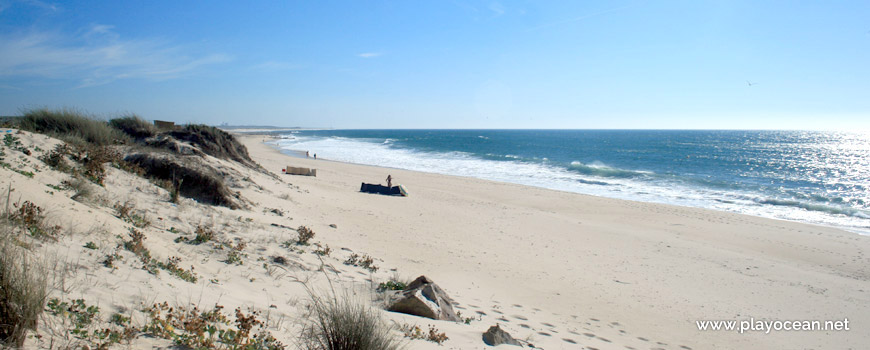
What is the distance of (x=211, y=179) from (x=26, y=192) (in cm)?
397

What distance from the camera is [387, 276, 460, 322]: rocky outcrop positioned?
5430mm

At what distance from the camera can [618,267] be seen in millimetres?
10438

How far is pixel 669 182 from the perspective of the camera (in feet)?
104

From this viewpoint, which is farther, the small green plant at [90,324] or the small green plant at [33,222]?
the small green plant at [33,222]

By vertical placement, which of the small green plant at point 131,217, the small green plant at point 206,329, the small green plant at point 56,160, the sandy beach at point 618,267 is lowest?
the sandy beach at point 618,267

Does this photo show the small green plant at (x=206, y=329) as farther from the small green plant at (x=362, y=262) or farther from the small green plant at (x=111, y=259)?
the small green plant at (x=362, y=262)

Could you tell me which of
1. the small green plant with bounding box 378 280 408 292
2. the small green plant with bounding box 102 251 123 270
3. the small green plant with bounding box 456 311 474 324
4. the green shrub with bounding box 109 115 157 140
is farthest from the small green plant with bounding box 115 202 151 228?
the green shrub with bounding box 109 115 157 140

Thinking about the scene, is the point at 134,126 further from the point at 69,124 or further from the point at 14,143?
the point at 14,143

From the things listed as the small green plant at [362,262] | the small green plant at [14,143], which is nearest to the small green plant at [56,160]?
the small green plant at [14,143]

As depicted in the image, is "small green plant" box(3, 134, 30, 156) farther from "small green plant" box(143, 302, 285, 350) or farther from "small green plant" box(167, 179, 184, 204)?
"small green plant" box(143, 302, 285, 350)

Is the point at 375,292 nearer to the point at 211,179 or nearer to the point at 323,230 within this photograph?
the point at 323,230

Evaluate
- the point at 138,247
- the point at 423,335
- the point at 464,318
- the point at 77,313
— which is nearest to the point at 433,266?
the point at 464,318

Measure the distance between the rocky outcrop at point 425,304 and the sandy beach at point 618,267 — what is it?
0.80 metres

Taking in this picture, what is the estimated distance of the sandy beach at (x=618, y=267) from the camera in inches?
278
